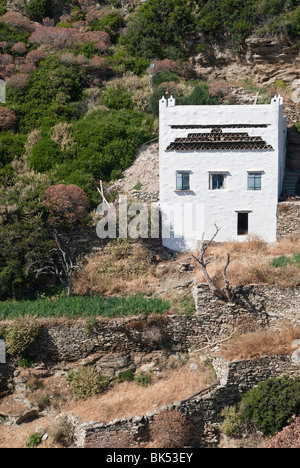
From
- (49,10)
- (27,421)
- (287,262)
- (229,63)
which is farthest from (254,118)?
(49,10)

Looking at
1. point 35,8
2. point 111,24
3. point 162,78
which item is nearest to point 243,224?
point 162,78

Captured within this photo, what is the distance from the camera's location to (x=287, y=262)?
2323cm

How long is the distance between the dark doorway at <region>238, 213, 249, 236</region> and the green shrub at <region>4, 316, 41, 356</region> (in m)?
10.3

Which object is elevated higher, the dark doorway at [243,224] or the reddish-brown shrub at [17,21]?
the reddish-brown shrub at [17,21]

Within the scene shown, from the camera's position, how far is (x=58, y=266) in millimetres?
25562

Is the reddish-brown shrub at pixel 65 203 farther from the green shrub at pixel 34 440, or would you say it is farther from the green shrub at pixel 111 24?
the green shrub at pixel 111 24

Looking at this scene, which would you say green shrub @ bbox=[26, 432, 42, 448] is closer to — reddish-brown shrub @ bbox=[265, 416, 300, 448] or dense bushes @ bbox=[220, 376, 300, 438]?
dense bushes @ bbox=[220, 376, 300, 438]

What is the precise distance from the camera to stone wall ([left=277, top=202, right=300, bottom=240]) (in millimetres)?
25969

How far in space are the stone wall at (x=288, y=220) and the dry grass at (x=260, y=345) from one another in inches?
225

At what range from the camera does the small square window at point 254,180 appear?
26.1 meters

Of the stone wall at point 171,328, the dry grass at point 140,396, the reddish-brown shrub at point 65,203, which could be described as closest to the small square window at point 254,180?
the stone wall at point 171,328

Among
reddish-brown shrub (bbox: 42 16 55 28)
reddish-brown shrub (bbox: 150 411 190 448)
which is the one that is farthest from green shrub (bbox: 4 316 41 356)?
reddish-brown shrub (bbox: 42 16 55 28)

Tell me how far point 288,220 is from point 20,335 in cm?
1248

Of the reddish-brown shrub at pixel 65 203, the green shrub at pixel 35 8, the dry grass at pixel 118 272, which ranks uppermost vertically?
the green shrub at pixel 35 8
